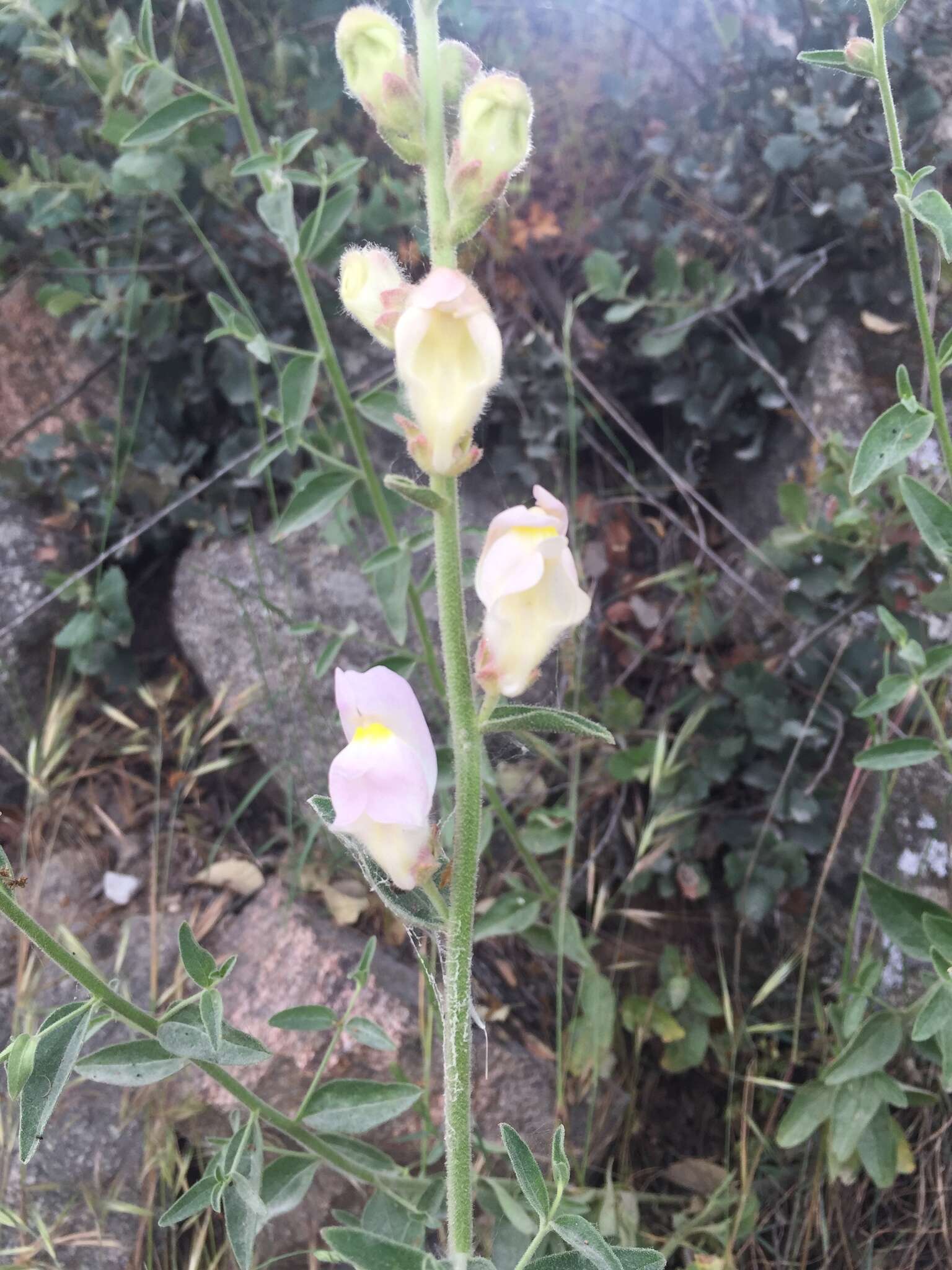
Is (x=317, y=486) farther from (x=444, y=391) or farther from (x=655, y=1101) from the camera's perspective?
(x=655, y=1101)

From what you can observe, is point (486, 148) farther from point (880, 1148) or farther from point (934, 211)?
point (880, 1148)

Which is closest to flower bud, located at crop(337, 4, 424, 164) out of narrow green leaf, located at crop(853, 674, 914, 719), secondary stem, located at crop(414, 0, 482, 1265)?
secondary stem, located at crop(414, 0, 482, 1265)

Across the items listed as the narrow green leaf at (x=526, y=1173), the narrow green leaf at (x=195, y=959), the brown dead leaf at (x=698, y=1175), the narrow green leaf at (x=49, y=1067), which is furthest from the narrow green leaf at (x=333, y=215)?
the brown dead leaf at (x=698, y=1175)

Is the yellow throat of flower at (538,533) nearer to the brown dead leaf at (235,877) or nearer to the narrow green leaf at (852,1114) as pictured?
the narrow green leaf at (852,1114)

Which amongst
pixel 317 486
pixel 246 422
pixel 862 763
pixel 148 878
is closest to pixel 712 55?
pixel 246 422

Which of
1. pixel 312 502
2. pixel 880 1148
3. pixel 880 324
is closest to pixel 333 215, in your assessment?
pixel 312 502

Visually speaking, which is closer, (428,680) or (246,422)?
(428,680)
